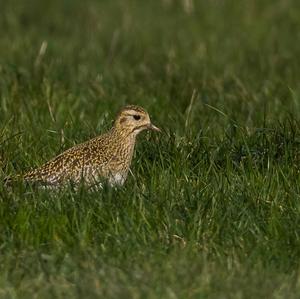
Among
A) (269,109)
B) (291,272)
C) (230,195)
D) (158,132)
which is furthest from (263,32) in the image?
(291,272)

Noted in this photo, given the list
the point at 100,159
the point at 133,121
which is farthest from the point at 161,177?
the point at 133,121

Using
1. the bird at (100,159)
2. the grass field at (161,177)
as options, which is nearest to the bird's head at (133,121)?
the bird at (100,159)

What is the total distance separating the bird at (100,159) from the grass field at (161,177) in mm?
156

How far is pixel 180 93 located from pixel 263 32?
482 centimetres

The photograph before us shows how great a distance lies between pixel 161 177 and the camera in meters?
7.77

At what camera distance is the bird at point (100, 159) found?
7910 millimetres

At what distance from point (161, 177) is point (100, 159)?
2.03 feet

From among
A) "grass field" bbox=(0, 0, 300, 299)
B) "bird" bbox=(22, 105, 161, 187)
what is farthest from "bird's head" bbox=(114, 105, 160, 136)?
"grass field" bbox=(0, 0, 300, 299)

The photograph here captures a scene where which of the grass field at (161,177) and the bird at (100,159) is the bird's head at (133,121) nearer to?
the bird at (100,159)

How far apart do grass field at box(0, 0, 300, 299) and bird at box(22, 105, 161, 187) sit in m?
0.16

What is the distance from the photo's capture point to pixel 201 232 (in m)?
6.99

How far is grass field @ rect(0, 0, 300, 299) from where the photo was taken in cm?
643

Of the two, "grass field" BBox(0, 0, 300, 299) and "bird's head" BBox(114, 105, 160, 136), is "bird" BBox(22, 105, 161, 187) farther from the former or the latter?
"grass field" BBox(0, 0, 300, 299)

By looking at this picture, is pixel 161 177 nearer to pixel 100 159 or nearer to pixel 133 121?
pixel 100 159
